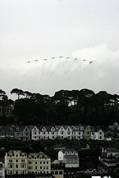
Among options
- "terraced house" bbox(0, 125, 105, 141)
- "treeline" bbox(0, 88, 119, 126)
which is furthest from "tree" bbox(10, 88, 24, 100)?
"terraced house" bbox(0, 125, 105, 141)

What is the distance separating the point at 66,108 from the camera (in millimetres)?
71375

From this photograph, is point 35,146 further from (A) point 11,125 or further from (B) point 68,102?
(B) point 68,102

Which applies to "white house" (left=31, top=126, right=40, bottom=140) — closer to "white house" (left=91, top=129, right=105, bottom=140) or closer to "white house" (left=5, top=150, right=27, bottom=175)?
"white house" (left=91, top=129, right=105, bottom=140)

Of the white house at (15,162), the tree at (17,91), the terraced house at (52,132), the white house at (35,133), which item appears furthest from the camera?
the tree at (17,91)

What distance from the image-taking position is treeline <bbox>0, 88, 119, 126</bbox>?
69312mm

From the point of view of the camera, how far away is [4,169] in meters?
46.9

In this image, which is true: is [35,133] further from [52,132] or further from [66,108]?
[66,108]

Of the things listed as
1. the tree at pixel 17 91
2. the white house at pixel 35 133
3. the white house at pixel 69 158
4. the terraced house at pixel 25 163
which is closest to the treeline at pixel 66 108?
the tree at pixel 17 91

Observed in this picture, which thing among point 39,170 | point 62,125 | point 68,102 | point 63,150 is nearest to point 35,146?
point 63,150

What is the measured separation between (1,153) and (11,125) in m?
15.0

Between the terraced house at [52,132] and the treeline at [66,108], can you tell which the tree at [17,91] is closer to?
the treeline at [66,108]

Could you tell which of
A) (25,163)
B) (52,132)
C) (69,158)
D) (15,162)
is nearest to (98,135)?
(52,132)

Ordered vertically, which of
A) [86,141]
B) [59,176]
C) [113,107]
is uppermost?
[113,107]

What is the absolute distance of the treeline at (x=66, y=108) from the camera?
69.3 meters
